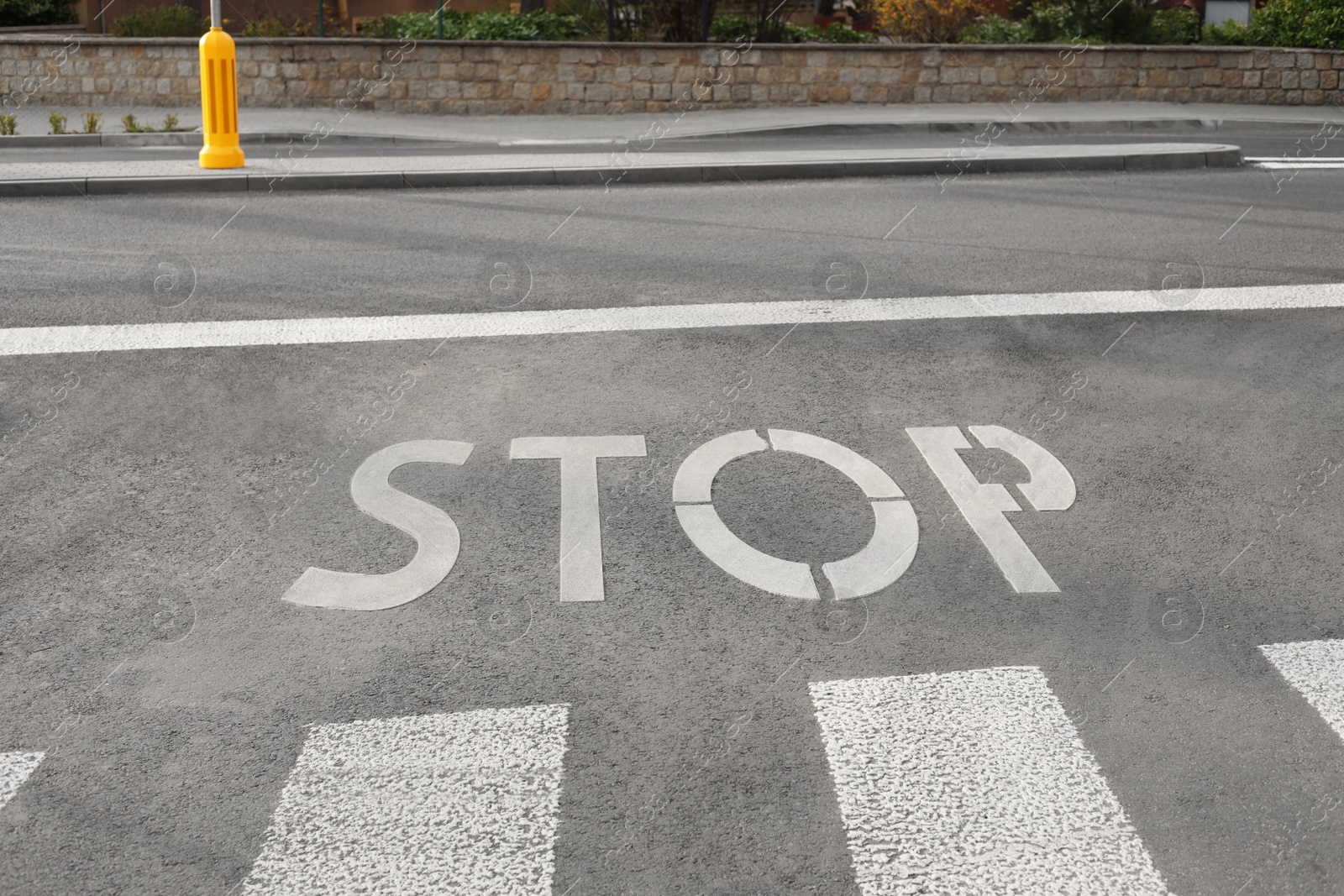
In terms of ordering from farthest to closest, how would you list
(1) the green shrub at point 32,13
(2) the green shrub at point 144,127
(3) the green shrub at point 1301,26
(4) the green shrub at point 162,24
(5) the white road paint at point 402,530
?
(1) the green shrub at point 32,13
(4) the green shrub at point 162,24
(3) the green shrub at point 1301,26
(2) the green shrub at point 144,127
(5) the white road paint at point 402,530

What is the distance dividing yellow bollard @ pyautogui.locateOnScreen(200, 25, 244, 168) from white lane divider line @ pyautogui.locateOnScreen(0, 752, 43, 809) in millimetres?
10281

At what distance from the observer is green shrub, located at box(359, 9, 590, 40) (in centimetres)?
1967

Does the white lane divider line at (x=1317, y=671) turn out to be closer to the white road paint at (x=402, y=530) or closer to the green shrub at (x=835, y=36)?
the white road paint at (x=402, y=530)

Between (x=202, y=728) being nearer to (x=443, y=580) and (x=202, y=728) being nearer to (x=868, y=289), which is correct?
(x=443, y=580)

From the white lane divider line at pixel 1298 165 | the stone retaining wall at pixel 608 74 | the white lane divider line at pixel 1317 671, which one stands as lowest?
the white lane divider line at pixel 1317 671

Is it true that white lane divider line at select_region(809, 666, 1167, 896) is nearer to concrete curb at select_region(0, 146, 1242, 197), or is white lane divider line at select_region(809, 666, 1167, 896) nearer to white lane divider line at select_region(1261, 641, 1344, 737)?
white lane divider line at select_region(1261, 641, 1344, 737)

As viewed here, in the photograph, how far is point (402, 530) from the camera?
16.0 feet

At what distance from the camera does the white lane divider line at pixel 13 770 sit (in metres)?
3.35

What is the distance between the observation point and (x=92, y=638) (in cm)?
414

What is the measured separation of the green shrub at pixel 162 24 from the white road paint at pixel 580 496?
18.5 metres

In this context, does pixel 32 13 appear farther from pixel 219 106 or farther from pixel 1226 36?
pixel 1226 36

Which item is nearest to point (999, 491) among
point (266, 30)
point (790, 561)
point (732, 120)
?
point (790, 561)

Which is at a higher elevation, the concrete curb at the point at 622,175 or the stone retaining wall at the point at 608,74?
the stone retaining wall at the point at 608,74

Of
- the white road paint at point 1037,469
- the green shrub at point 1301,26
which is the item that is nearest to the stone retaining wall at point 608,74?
the green shrub at point 1301,26
